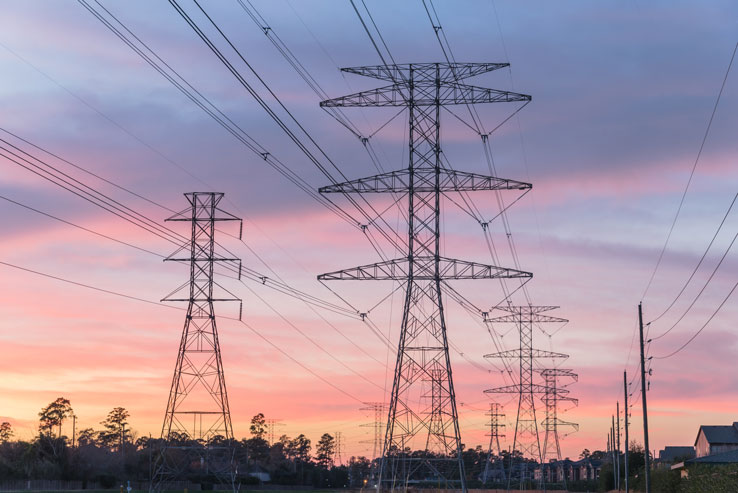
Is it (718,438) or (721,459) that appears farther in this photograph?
(718,438)

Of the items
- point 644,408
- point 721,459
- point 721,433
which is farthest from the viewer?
point 721,433

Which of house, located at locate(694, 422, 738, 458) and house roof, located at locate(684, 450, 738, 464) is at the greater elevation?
house, located at locate(694, 422, 738, 458)

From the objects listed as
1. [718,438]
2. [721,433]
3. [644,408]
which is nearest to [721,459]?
[644,408]

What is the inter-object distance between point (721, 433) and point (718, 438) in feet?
4.61

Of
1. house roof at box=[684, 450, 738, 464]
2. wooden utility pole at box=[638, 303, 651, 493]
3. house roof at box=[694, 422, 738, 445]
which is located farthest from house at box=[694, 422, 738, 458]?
wooden utility pole at box=[638, 303, 651, 493]

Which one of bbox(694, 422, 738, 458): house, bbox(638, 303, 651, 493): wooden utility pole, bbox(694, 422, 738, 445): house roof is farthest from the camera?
bbox(694, 422, 738, 445): house roof

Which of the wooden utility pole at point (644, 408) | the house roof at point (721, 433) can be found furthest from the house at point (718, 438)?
the wooden utility pole at point (644, 408)

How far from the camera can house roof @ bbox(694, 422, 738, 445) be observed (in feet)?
429

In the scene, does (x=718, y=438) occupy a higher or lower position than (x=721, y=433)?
lower

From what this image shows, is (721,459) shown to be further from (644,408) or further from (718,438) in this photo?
(718,438)

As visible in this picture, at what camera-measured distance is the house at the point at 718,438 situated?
129500mm

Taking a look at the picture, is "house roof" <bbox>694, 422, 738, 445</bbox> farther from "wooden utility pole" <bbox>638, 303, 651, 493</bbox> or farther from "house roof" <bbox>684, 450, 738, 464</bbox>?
"wooden utility pole" <bbox>638, 303, 651, 493</bbox>

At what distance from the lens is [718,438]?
132125mm

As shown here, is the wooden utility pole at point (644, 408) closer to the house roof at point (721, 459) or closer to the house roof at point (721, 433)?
the house roof at point (721, 459)
